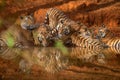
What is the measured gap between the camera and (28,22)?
19.3 feet

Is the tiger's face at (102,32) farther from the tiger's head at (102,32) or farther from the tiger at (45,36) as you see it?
the tiger at (45,36)

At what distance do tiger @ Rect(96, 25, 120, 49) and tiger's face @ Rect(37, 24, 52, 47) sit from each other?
2.48 ft

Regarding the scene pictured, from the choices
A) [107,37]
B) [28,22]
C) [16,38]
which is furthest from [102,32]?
[16,38]

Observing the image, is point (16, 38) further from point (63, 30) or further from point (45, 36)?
point (63, 30)

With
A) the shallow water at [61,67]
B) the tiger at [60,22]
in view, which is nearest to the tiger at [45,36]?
the tiger at [60,22]

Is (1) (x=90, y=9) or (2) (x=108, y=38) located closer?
(2) (x=108, y=38)

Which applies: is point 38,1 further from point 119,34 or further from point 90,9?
point 119,34

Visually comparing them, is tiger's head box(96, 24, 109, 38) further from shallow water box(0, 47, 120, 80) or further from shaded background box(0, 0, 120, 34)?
shallow water box(0, 47, 120, 80)

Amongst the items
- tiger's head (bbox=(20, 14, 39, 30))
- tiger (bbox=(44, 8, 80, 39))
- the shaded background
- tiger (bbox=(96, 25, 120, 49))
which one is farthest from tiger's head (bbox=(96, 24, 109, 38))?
tiger's head (bbox=(20, 14, 39, 30))

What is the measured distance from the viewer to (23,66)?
350cm

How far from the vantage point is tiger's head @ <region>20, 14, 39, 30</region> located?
18.8ft

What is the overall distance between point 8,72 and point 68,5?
3152mm

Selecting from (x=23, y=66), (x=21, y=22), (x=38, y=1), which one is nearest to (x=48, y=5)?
(x=38, y=1)

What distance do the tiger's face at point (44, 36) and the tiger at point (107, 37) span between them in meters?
0.75
